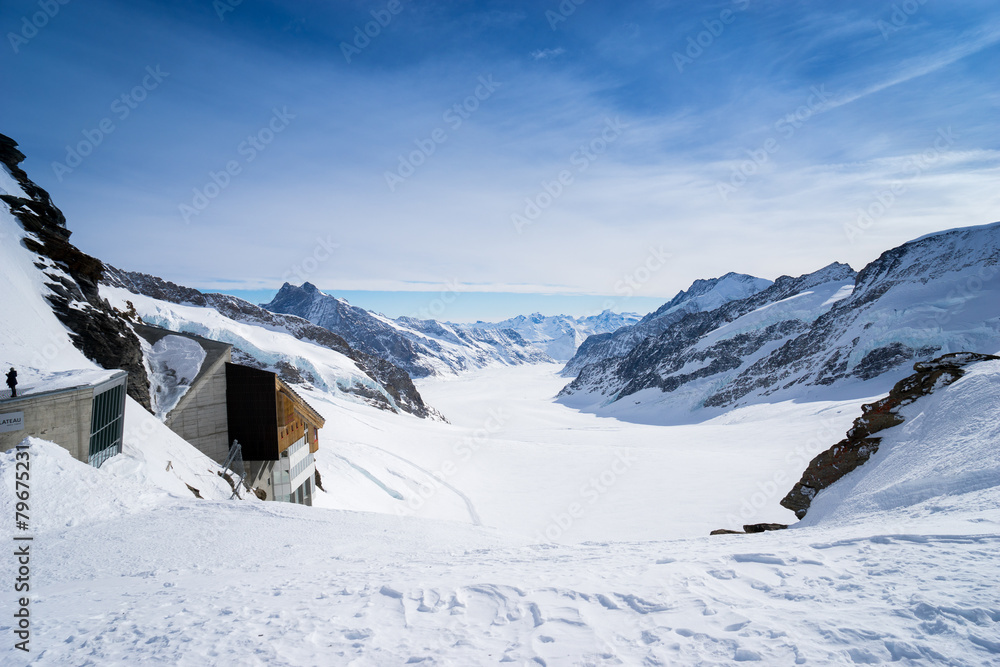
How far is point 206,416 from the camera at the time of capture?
17859 mm

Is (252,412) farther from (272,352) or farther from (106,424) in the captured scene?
(272,352)

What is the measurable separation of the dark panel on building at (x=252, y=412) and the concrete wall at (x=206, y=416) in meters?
0.28

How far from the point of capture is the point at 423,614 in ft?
18.4

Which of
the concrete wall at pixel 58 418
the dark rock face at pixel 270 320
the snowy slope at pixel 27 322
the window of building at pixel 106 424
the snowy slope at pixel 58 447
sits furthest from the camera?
the dark rock face at pixel 270 320

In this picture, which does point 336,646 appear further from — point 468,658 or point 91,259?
point 91,259

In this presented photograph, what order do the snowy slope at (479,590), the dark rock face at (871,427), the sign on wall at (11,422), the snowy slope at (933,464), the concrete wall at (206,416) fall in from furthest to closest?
1. the concrete wall at (206,416)
2. the dark rock face at (871,427)
3. the sign on wall at (11,422)
4. the snowy slope at (933,464)
5. the snowy slope at (479,590)

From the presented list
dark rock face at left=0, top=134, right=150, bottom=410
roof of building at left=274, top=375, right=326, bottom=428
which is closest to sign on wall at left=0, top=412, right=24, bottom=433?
dark rock face at left=0, top=134, right=150, bottom=410

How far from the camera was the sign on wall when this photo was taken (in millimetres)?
9227

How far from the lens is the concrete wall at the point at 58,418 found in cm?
Answer: 943

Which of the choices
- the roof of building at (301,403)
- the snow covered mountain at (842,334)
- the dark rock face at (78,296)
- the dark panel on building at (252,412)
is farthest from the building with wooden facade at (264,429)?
the snow covered mountain at (842,334)

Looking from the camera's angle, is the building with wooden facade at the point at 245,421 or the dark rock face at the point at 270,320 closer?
the building with wooden facade at the point at 245,421

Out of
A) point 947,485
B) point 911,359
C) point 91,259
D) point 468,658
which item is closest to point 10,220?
point 91,259

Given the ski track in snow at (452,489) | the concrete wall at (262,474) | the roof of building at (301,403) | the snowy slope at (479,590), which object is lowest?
the ski track in snow at (452,489)

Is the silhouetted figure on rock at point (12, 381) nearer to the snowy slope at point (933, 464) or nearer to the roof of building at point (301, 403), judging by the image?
the roof of building at point (301, 403)
